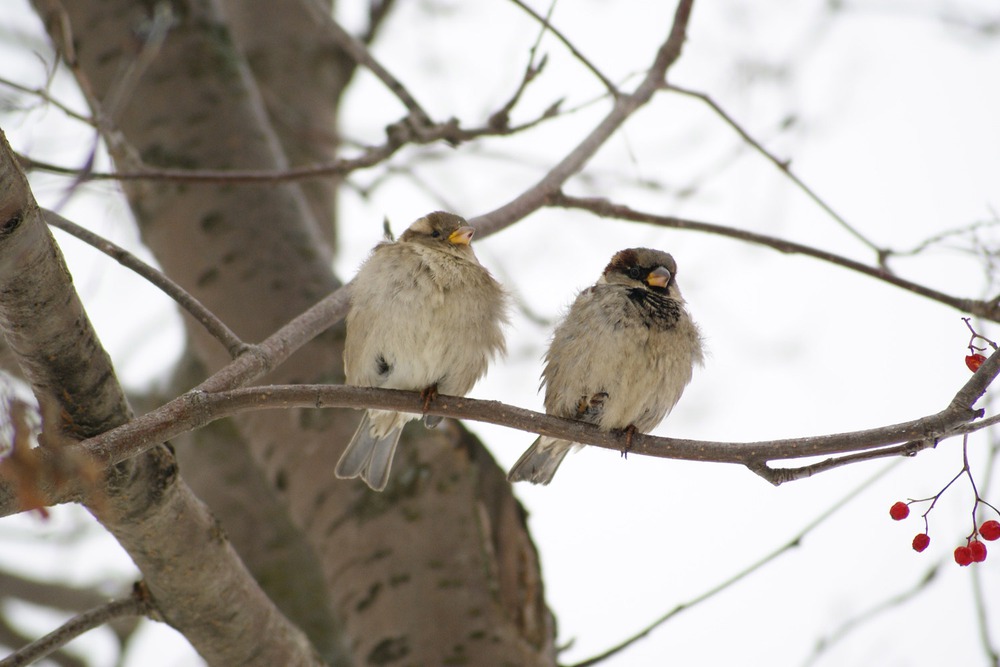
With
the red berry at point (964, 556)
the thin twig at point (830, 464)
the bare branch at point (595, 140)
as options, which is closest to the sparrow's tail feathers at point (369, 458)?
the bare branch at point (595, 140)

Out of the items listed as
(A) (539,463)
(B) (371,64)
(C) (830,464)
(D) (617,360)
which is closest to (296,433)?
(A) (539,463)

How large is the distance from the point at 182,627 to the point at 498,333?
1519 millimetres

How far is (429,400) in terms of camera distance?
8.96 ft

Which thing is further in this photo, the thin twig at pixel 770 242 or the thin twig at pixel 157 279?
the thin twig at pixel 770 242

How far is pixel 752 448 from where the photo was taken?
2.26 m

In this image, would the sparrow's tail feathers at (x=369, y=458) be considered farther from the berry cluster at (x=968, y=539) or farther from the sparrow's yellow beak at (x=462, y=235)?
the berry cluster at (x=968, y=539)

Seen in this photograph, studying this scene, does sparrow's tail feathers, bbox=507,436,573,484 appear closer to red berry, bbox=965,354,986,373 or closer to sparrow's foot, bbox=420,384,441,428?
sparrow's foot, bbox=420,384,441,428

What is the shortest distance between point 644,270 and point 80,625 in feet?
7.97

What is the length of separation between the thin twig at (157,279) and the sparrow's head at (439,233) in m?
1.25

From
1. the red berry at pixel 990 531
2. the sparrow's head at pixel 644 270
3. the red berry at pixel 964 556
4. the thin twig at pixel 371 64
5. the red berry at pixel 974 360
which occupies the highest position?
the thin twig at pixel 371 64

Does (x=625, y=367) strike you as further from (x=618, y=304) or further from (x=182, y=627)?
(x=182, y=627)

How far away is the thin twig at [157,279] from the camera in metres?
2.53

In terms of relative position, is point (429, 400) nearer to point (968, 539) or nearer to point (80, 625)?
point (80, 625)

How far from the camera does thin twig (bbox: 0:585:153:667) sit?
2.45 meters
